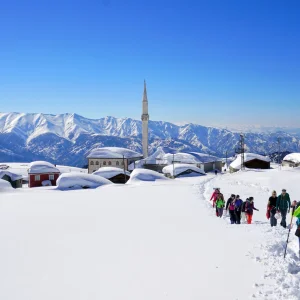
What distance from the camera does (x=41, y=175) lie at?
5706 cm

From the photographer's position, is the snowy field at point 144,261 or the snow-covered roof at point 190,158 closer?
the snowy field at point 144,261

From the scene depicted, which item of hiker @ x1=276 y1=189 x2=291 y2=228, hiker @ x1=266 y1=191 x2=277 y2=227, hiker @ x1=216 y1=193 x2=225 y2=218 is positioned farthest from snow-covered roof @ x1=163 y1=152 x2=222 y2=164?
hiker @ x1=276 y1=189 x2=291 y2=228

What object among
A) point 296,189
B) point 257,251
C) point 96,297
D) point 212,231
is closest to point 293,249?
point 257,251

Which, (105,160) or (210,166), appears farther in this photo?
(210,166)

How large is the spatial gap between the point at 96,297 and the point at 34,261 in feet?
11.7

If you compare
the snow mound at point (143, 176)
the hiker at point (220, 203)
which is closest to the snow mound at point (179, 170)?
the snow mound at point (143, 176)

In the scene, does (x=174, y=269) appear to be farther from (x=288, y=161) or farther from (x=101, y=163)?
(x=288, y=161)

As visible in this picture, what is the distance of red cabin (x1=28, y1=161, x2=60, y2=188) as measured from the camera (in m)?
56.4

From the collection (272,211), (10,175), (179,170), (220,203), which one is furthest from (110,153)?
(272,211)

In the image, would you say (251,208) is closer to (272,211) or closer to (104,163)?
(272,211)

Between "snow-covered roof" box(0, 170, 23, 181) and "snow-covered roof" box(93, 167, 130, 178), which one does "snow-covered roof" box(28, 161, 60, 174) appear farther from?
"snow-covered roof" box(93, 167, 130, 178)

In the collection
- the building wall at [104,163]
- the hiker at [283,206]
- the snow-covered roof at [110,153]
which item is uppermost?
the hiker at [283,206]

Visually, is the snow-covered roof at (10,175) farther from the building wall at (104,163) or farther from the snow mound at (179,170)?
the snow mound at (179,170)

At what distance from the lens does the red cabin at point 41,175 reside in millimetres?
56438
